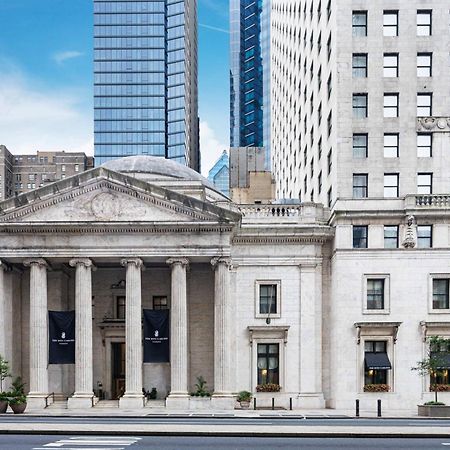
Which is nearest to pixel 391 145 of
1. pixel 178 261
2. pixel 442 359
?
pixel 442 359

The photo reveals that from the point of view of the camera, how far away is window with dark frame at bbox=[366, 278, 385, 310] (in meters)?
47.6

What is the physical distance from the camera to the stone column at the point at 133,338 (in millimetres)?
45781

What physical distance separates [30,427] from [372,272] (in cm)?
2640

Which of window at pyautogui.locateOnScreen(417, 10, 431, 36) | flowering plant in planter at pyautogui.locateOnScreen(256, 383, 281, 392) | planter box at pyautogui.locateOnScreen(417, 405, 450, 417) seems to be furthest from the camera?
flowering plant in planter at pyautogui.locateOnScreen(256, 383, 281, 392)

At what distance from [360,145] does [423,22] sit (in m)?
9.87

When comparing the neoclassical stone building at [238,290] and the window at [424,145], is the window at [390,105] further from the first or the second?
the neoclassical stone building at [238,290]

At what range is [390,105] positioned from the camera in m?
48.1

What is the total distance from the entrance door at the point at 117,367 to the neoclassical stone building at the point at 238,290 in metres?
3.75

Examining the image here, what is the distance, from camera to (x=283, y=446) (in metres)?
25.1

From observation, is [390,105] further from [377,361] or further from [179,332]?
[179,332]

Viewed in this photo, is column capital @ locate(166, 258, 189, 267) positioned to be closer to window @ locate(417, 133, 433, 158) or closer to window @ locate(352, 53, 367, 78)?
window @ locate(352, 53, 367, 78)

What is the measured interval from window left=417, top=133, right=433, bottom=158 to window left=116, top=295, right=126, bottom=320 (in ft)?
80.4

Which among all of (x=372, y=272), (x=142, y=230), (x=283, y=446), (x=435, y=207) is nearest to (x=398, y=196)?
(x=435, y=207)

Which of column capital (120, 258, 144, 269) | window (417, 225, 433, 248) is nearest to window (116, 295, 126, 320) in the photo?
column capital (120, 258, 144, 269)
